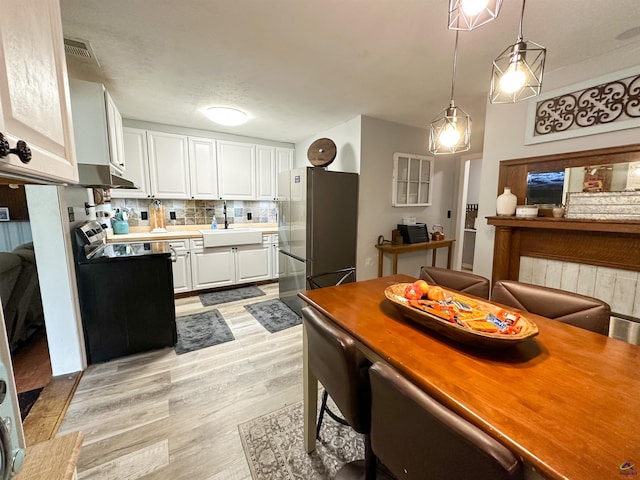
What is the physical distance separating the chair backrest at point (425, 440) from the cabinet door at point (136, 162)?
3.74 meters

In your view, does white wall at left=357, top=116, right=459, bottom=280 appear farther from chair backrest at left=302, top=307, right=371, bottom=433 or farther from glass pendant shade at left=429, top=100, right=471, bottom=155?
chair backrest at left=302, top=307, right=371, bottom=433

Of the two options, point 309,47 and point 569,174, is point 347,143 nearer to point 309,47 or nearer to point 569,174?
point 309,47

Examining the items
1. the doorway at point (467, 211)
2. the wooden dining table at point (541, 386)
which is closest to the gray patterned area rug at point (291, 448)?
the wooden dining table at point (541, 386)

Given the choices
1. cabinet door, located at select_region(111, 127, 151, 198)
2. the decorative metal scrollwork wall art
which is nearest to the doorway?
the decorative metal scrollwork wall art

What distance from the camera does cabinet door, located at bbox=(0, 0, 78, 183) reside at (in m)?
0.59

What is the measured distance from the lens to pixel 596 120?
2.06 m

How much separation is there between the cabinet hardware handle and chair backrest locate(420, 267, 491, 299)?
206cm

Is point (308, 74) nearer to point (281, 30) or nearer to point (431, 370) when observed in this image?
point (281, 30)

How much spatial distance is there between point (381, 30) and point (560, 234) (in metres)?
2.25

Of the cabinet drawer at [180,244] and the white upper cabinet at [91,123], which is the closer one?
the white upper cabinet at [91,123]

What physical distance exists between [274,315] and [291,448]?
1763 mm

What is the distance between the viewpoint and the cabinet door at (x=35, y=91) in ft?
1.94

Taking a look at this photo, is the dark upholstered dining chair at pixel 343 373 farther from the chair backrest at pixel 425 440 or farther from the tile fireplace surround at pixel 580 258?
the tile fireplace surround at pixel 580 258

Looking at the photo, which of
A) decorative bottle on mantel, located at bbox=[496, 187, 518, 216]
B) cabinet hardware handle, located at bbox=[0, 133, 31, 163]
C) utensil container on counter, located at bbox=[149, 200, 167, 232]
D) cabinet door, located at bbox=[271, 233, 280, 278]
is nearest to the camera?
cabinet hardware handle, located at bbox=[0, 133, 31, 163]
